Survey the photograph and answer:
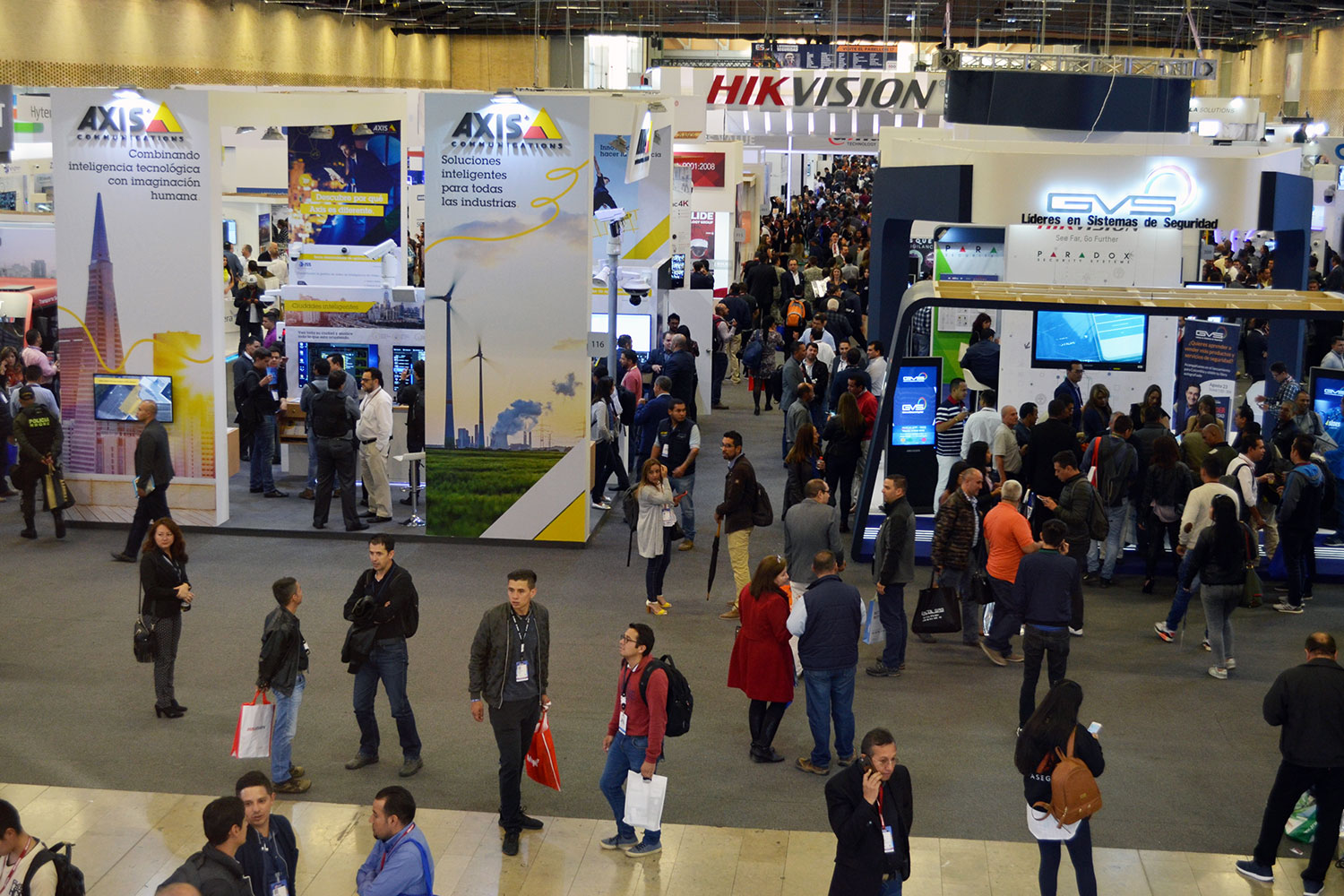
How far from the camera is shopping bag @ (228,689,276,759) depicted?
6.41m

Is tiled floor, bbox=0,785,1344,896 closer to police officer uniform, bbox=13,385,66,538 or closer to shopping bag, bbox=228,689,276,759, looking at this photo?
shopping bag, bbox=228,689,276,759

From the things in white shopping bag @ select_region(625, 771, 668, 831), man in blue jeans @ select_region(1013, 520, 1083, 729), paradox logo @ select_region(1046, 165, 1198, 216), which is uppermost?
paradox logo @ select_region(1046, 165, 1198, 216)

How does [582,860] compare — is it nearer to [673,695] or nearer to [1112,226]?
[673,695]

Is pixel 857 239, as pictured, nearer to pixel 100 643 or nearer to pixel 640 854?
pixel 100 643

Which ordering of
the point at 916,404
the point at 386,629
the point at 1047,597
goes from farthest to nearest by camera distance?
1. the point at 916,404
2. the point at 1047,597
3. the point at 386,629

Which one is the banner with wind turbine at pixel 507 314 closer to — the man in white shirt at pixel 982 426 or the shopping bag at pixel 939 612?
the man in white shirt at pixel 982 426

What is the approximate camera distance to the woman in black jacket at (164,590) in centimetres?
727

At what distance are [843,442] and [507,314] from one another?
2.97 metres

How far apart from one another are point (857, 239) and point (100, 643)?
877 inches

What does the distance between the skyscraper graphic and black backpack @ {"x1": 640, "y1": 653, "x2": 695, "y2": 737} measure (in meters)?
7.39

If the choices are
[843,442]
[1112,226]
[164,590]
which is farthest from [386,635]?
[1112,226]

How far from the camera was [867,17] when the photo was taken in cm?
4228

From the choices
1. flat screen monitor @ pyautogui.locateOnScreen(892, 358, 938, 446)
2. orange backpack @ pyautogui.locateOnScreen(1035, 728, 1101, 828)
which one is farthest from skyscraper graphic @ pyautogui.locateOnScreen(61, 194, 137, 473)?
orange backpack @ pyautogui.locateOnScreen(1035, 728, 1101, 828)

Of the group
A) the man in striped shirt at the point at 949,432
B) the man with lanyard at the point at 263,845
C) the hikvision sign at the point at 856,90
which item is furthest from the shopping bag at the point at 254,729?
the hikvision sign at the point at 856,90
